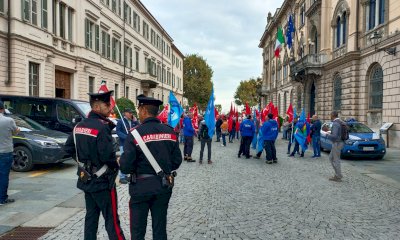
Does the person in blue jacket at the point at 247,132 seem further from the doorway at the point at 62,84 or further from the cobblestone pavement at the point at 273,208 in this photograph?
the doorway at the point at 62,84

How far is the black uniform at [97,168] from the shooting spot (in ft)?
12.0

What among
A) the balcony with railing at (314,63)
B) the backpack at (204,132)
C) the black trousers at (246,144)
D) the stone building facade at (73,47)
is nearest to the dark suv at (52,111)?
the backpack at (204,132)

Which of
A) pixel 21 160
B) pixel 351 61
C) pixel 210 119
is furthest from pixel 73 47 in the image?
pixel 351 61

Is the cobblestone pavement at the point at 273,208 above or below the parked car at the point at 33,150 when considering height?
below

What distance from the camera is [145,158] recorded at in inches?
133

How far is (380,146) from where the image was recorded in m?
13.4

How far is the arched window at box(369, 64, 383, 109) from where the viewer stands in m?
19.4

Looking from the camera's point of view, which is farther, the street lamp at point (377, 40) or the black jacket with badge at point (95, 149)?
the street lamp at point (377, 40)

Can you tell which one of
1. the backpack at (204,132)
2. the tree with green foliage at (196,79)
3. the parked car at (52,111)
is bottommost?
the backpack at (204,132)

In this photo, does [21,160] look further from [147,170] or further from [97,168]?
[147,170]

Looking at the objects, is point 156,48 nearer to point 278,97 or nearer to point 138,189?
point 278,97

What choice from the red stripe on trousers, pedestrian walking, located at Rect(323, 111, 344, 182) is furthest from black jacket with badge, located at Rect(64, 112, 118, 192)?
pedestrian walking, located at Rect(323, 111, 344, 182)

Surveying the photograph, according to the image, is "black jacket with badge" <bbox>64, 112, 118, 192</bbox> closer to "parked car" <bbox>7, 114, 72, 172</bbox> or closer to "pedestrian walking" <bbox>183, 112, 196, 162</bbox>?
"parked car" <bbox>7, 114, 72, 172</bbox>

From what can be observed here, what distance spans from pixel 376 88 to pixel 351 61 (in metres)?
2.94
